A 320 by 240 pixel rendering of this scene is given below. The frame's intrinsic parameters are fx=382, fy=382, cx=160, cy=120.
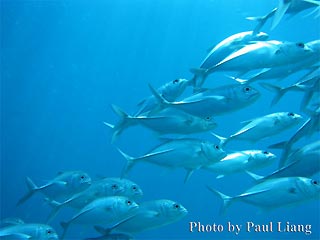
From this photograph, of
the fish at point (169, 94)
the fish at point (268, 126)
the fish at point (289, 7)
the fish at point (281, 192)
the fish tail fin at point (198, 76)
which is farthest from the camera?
the fish at point (169, 94)

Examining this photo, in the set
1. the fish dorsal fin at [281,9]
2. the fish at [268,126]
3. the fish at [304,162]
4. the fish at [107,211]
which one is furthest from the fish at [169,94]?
the fish at [304,162]

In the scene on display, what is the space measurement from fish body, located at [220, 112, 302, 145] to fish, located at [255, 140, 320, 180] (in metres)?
0.48

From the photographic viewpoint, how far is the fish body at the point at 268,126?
12.8 ft

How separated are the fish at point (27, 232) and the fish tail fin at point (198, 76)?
2.14 metres

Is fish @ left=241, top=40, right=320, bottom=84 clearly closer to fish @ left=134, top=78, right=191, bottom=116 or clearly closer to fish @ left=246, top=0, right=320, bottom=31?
fish @ left=246, top=0, right=320, bottom=31

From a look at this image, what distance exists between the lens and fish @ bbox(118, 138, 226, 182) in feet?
12.7

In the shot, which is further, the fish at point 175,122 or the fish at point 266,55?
the fish at point 175,122

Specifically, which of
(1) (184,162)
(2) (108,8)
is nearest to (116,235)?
(1) (184,162)

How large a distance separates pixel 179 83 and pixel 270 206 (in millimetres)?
1611

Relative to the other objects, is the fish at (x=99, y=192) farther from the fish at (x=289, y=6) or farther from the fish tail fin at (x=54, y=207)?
the fish at (x=289, y=6)

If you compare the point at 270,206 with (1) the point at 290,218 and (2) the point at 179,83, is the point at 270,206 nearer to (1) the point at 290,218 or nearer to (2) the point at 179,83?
(2) the point at 179,83

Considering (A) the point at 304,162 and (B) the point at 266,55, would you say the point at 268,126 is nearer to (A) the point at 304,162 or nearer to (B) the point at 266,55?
(A) the point at 304,162

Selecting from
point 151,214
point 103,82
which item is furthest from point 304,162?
point 103,82

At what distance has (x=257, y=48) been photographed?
11.2ft
